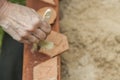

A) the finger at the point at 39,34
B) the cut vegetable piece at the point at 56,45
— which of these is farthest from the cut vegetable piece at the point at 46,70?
the finger at the point at 39,34

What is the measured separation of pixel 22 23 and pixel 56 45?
23 cm

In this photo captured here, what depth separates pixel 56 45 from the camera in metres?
1.15

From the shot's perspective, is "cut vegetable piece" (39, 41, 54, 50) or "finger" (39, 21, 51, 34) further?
"cut vegetable piece" (39, 41, 54, 50)

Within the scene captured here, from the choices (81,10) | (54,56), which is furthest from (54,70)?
(81,10)

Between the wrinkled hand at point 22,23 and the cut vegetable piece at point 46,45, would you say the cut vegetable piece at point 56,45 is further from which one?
the wrinkled hand at point 22,23

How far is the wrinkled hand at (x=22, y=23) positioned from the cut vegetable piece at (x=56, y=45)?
154mm

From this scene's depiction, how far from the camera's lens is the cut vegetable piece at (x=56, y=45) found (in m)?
1.13

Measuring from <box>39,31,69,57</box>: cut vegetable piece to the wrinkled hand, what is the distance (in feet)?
0.51

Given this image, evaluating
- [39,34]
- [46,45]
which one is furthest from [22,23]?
[46,45]

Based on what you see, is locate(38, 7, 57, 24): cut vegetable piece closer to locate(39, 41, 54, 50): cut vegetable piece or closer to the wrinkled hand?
locate(39, 41, 54, 50): cut vegetable piece

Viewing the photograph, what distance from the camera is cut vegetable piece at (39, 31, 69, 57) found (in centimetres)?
113

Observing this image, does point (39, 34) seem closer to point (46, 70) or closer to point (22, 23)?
point (22, 23)

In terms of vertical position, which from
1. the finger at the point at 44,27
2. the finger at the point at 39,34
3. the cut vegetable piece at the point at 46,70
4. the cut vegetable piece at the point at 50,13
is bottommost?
the cut vegetable piece at the point at 46,70

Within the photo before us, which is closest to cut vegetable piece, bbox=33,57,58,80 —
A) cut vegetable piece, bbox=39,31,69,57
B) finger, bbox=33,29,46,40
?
cut vegetable piece, bbox=39,31,69,57
